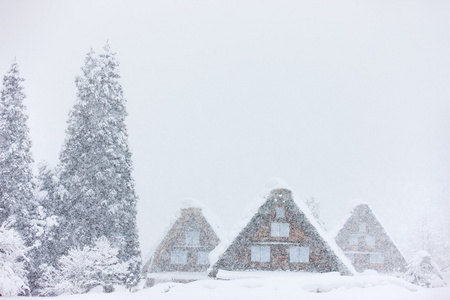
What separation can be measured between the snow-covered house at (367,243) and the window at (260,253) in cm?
1838

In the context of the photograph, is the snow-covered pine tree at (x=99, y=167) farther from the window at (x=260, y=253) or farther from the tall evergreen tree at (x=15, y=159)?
the window at (x=260, y=253)

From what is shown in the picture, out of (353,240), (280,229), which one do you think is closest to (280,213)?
(280,229)

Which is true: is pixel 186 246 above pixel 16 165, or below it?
below

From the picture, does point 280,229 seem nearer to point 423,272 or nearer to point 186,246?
point 186,246

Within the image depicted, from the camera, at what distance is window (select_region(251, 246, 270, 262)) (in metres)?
28.6

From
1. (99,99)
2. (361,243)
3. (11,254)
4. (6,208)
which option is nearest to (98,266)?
(11,254)

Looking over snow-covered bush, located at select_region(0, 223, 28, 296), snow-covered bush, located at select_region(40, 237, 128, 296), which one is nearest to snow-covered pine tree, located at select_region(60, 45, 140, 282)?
snow-covered bush, located at select_region(40, 237, 128, 296)

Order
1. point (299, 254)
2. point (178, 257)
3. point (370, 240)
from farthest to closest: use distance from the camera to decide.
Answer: point (370, 240) → point (178, 257) → point (299, 254)

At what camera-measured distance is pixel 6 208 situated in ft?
74.0

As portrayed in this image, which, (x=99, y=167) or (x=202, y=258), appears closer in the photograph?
(x=99, y=167)

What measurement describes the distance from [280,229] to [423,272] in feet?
47.5

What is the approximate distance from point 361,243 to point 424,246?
583 cm

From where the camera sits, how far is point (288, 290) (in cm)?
1639

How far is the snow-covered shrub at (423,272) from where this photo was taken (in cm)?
3519
